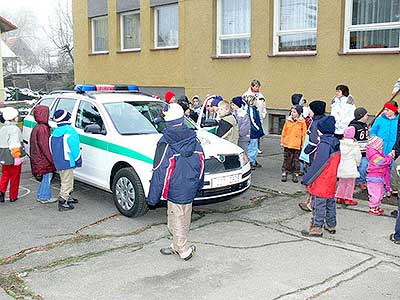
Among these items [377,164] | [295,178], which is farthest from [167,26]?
[377,164]

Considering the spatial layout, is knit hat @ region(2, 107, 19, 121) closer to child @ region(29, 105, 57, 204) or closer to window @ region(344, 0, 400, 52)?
child @ region(29, 105, 57, 204)

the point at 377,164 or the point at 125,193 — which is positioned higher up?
the point at 377,164

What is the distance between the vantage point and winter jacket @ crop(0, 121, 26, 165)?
7672 mm

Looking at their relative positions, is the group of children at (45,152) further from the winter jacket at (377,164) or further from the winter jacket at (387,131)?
the winter jacket at (387,131)

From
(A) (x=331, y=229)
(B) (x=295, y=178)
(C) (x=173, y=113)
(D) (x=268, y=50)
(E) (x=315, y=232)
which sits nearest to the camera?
(C) (x=173, y=113)

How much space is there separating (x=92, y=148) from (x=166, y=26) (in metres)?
11.0

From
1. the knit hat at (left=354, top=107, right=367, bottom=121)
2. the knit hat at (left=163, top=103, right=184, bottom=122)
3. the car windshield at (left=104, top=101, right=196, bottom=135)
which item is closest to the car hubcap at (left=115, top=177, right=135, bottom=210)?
the car windshield at (left=104, top=101, right=196, bottom=135)

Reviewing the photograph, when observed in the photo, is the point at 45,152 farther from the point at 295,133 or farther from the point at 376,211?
the point at 376,211

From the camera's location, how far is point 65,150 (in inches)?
288

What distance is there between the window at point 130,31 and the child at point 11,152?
11822 mm

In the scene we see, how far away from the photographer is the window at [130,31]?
1906cm

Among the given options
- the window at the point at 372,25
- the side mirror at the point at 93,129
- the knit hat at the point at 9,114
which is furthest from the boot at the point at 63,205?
the window at the point at 372,25

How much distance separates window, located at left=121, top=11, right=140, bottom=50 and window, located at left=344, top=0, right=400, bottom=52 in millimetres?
9326

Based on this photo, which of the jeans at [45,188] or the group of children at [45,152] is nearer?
the group of children at [45,152]
